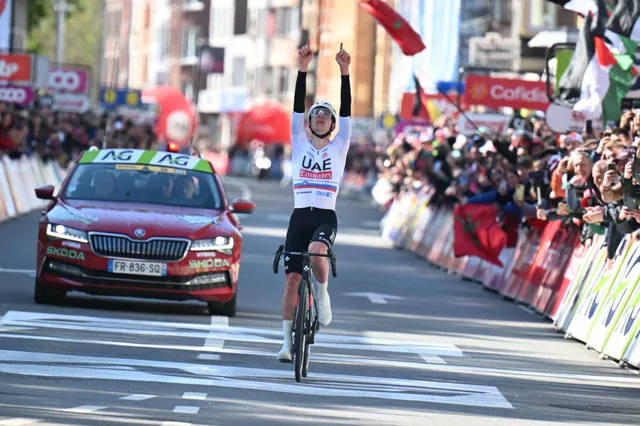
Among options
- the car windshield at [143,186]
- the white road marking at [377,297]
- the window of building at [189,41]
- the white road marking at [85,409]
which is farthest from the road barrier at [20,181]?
the window of building at [189,41]

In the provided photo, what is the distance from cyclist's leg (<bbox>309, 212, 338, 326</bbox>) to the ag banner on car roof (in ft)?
20.4

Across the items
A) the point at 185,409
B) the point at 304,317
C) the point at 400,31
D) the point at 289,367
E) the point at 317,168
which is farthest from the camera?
the point at 400,31

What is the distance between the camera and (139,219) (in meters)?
18.5

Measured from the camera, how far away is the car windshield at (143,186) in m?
19.5

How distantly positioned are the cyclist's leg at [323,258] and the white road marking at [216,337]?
1.10m

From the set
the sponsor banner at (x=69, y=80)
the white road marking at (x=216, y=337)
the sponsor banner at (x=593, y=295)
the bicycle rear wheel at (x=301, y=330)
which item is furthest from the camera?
the sponsor banner at (x=69, y=80)

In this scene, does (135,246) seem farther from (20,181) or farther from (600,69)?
(20,181)

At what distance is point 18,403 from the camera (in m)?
11.3

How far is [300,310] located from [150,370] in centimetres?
111

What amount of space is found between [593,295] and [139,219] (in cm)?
427

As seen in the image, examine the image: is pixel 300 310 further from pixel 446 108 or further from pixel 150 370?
pixel 446 108

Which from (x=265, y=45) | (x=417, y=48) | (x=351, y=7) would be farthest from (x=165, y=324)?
(x=265, y=45)

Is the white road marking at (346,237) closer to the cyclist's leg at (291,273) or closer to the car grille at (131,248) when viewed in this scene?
the car grille at (131,248)

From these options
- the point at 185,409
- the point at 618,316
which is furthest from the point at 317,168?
the point at 618,316
